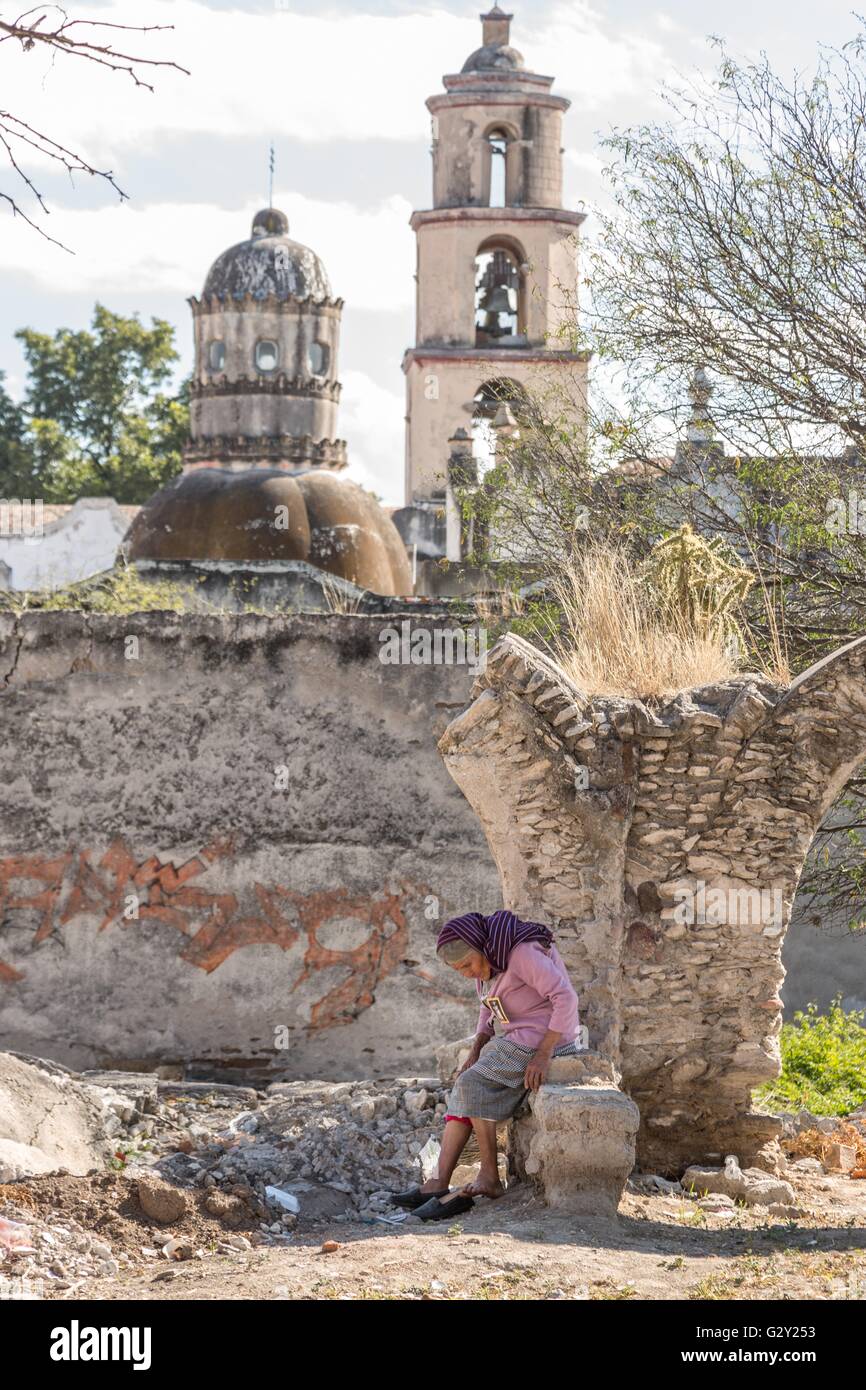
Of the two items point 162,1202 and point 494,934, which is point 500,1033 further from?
point 162,1202

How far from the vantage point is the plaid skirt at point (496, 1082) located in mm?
7711

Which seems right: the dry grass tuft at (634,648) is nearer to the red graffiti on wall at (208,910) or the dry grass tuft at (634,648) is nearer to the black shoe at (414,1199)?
the red graffiti on wall at (208,910)

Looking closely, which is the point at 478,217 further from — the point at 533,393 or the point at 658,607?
the point at 658,607

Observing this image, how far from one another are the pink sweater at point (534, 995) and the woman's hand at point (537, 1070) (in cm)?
9

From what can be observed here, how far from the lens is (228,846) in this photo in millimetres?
11281

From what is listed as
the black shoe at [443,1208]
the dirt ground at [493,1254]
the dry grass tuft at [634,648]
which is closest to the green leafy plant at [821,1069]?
the dry grass tuft at [634,648]

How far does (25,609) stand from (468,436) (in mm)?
14917

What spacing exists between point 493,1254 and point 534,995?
57.3 inches

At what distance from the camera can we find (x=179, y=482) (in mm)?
19672

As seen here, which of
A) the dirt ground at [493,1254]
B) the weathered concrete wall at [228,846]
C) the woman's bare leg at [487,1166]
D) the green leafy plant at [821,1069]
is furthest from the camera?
the weathered concrete wall at [228,846]

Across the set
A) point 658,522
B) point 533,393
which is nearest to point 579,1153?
point 658,522

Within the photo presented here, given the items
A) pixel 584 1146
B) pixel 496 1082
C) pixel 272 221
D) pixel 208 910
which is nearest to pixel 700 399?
pixel 208 910

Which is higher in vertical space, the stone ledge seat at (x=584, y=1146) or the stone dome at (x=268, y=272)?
the stone dome at (x=268, y=272)

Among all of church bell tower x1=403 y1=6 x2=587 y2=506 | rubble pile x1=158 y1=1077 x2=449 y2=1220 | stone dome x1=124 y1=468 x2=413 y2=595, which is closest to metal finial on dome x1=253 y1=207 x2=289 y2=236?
stone dome x1=124 y1=468 x2=413 y2=595
